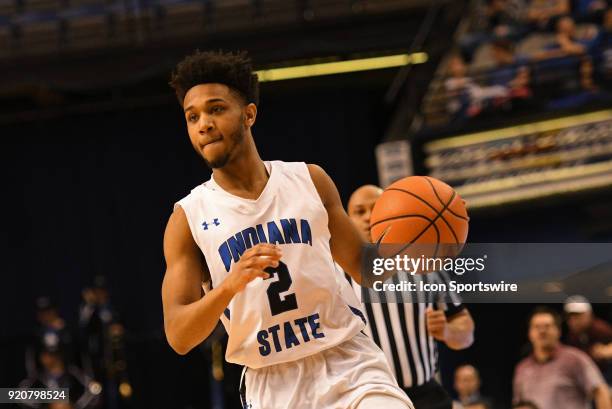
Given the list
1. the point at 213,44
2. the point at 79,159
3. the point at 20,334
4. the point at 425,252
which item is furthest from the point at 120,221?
the point at 425,252

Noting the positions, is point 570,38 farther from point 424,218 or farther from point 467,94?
point 424,218

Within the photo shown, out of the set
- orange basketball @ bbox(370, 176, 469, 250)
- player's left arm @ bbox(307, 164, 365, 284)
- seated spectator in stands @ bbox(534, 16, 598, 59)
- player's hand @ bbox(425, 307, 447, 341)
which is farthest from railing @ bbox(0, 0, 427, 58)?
player's left arm @ bbox(307, 164, 365, 284)

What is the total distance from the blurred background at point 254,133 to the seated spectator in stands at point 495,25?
0.10 feet

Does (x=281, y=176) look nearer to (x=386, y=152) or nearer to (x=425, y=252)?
(x=425, y=252)

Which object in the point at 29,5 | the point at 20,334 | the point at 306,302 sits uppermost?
the point at 29,5

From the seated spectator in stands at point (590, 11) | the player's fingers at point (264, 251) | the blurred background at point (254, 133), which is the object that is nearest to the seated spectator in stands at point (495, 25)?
the blurred background at point (254, 133)

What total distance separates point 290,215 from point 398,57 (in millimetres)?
11153

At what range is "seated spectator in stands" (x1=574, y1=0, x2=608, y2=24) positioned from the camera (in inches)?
504

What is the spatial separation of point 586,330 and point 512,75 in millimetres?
5931

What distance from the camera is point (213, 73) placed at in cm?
359

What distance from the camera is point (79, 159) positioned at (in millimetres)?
15609

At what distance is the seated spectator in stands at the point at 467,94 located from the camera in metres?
12.5

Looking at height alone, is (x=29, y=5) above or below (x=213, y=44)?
above

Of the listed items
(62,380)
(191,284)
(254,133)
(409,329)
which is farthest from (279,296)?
(254,133)
